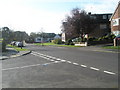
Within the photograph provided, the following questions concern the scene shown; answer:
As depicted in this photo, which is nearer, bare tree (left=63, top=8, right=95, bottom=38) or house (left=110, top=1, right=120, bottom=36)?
house (left=110, top=1, right=120, bottom=36)

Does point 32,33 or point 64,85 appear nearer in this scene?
point 64,85

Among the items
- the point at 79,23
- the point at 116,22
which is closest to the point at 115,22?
the point at 116,22

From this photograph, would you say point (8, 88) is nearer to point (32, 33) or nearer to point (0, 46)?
point (0, 46)

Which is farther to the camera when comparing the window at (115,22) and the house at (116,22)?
the window at (115,22)

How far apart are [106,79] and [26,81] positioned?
133 inches

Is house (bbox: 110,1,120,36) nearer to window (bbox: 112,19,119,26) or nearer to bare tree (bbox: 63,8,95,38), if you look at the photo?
window (bbox: 112,19,119,26)

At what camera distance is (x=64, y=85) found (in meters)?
6.65

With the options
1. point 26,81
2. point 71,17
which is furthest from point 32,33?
point 26,81

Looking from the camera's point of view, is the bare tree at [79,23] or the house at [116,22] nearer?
the house at [116,22]

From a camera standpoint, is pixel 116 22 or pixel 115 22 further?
pixel 115 22

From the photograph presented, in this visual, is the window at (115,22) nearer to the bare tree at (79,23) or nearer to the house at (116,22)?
the house at (116,22)

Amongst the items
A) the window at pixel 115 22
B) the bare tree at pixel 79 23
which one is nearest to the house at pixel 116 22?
the window at pixel 115 22

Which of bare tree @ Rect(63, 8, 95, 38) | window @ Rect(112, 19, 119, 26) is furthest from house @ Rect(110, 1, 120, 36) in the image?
bare tree @ Rect(63, 8, 95, 38)

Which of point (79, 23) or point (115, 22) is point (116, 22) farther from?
point (79, 23)
